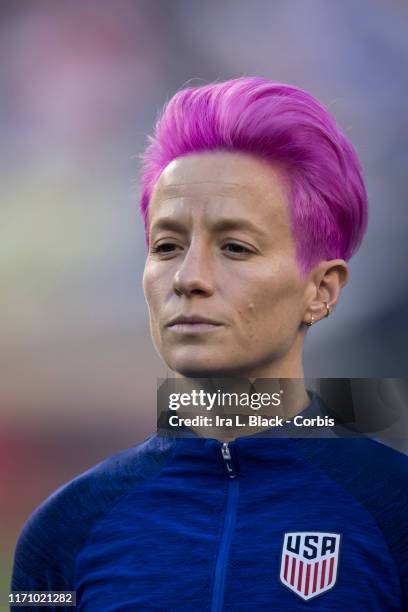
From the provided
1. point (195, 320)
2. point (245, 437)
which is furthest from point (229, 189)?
point (245, 437)

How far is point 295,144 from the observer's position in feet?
5.35

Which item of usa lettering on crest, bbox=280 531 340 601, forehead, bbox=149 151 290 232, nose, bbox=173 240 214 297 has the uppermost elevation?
forehead, bbox=149 151 290 232

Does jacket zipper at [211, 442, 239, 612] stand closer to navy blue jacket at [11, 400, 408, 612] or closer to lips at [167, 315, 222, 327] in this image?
navy blue jacket at [11, 400, 408, 612]

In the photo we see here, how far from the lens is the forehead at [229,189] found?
62.7 inches

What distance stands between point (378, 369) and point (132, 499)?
3.22 ft

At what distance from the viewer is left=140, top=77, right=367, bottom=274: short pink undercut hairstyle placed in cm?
163

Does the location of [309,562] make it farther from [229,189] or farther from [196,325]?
[229,189]

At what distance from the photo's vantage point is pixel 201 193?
161cm

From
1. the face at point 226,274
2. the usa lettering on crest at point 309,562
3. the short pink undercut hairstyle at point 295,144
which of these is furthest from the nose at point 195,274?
the usa lettering on crest at point 309,562

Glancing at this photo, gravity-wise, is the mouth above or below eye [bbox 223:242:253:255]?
below

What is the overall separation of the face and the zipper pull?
0.13m

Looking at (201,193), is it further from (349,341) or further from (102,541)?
(349,341)

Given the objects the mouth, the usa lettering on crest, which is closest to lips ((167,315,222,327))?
the mouth

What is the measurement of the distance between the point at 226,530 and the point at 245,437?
16 centimetres
